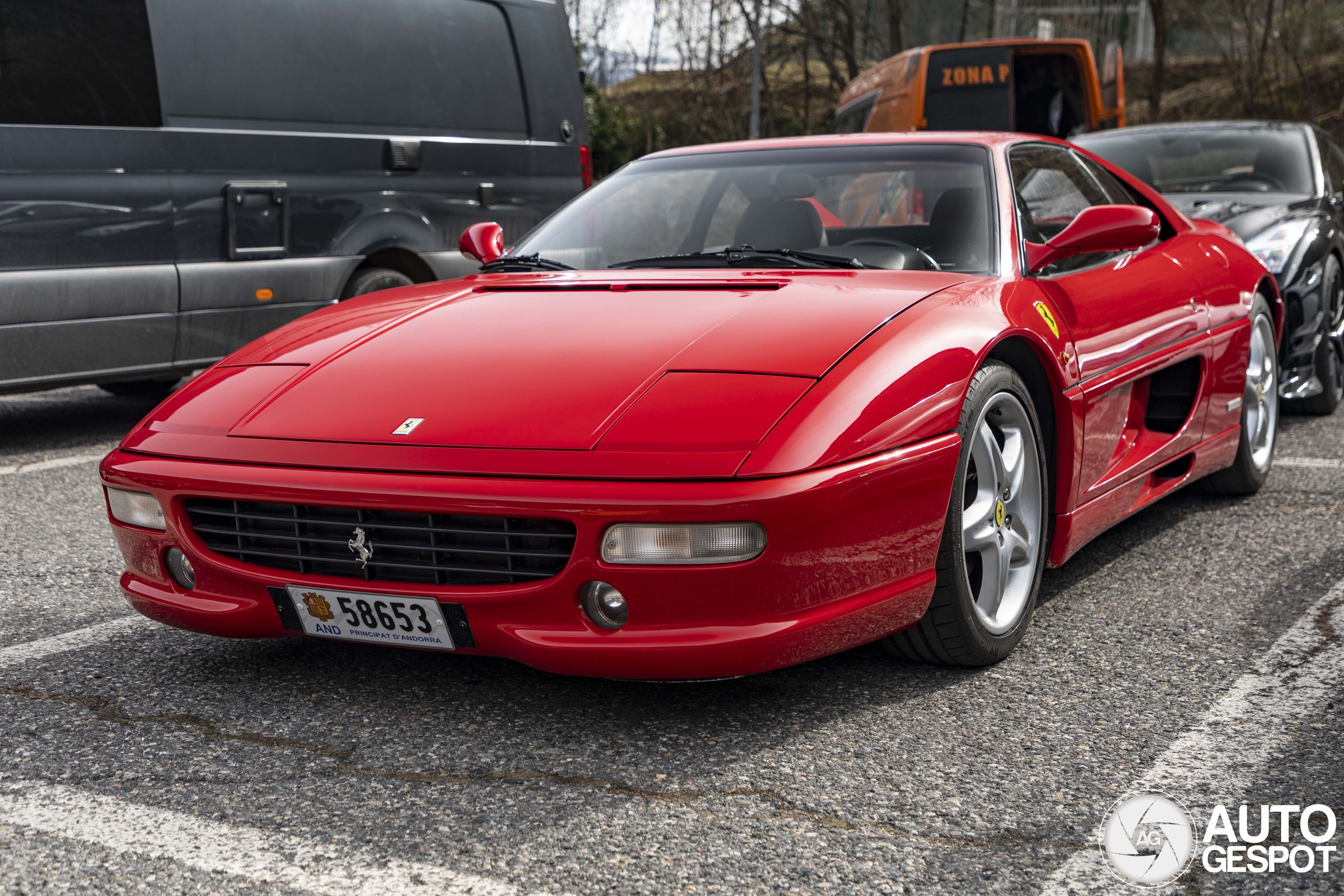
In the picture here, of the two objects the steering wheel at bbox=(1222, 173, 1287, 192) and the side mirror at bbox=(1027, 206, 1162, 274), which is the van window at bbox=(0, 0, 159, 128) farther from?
the steering wheel at bbox=(1222, 173, 1287, 192)

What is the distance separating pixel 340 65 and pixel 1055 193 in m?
3.94

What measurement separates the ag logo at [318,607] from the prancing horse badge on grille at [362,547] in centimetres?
12

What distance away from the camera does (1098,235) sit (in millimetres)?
3408

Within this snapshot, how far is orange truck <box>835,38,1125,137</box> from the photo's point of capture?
46.3 feet

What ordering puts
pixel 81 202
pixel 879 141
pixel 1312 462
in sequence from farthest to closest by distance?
pixel 81 202 < pixel 1312 462 < pixel 879 141

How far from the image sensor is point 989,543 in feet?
9.70

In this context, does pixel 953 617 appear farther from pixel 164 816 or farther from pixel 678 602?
pixel 164 816

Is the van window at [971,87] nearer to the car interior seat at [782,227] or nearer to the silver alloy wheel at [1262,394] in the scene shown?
the silver alloy wheel at [1262,394]

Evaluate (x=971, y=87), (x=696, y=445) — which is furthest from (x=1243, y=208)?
(x=971, y=87)

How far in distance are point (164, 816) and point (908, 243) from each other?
230 centimetres

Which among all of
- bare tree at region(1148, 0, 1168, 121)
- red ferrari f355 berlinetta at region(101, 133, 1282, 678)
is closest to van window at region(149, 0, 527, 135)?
red ferrari f355 berlinetta at region(101, 133, 1282, 678)

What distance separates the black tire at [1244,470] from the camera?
179 inches

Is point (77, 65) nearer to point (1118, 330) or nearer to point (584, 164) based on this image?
point (584, 164)

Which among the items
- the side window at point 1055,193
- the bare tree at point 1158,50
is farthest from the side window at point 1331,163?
the bare tree at point 1158,50
